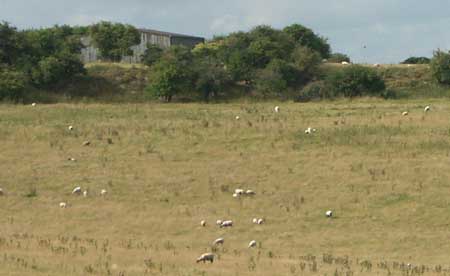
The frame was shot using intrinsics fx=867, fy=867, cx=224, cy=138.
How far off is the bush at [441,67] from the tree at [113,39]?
28341 millimetres

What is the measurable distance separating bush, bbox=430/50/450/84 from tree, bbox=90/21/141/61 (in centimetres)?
2834

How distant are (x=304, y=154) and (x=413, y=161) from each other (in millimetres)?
3962

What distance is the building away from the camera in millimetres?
77562

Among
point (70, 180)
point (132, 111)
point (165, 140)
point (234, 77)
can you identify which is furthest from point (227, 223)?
point (234, 77)

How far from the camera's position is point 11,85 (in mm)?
53531

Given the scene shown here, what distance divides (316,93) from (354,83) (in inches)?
101

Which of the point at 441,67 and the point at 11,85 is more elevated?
the point at 441,67

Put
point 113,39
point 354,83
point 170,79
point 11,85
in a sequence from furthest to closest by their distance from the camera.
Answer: point 113,39 < point 170,79 < point 354,83 < point 11,85

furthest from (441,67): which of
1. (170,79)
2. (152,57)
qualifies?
(152,57)

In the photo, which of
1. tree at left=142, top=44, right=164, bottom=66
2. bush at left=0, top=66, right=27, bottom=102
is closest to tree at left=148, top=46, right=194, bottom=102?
tree at left=142, top=44, right=164, bottom=66

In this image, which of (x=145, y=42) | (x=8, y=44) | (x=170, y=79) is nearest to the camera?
(x=170, y=79)

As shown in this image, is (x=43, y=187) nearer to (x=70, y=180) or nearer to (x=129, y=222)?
(x=70, y=180)

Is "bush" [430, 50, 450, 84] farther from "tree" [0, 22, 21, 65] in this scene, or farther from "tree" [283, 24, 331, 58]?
"tree" [0, 22, 21, 65]

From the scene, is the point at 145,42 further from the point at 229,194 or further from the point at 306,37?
the point at 229,194
